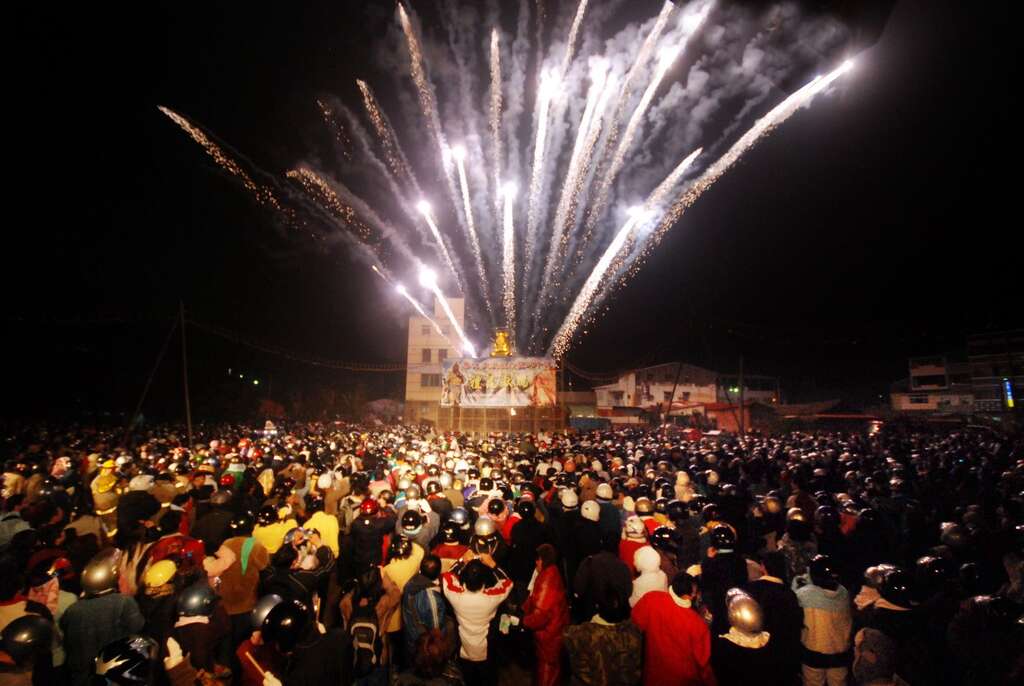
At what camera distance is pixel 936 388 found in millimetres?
46469

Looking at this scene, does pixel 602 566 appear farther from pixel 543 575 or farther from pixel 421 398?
pixel 421 398

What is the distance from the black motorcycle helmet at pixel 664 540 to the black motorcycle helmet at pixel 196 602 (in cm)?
463

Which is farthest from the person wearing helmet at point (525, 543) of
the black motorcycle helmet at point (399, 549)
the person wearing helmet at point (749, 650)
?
the person wearing helmet at point (749, 650)

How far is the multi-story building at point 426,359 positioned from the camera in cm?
5053

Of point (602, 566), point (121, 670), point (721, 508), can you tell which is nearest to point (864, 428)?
point (721, 508)

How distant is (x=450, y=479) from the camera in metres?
9.99

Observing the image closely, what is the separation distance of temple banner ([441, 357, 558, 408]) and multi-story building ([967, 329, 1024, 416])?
3053 cm

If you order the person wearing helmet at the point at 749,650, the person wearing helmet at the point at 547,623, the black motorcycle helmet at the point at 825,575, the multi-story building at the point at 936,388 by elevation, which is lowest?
the person wearing helmet at the point at 547,623

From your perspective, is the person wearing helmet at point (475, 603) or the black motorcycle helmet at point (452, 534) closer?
the person wearing helmet at point (475, 603)

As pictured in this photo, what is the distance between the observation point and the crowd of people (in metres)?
3.54

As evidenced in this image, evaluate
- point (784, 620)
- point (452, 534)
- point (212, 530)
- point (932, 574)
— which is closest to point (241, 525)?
point (212, 530)

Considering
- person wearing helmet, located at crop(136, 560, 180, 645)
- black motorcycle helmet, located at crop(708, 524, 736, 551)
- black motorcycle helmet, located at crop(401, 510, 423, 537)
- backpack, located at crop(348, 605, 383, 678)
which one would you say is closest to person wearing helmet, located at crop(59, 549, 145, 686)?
person wearing helmet, located at crop(136, 560, 180, 645)

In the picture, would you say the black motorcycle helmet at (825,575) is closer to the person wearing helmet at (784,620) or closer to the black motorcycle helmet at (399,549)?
the person wearing helmet at (784,620)

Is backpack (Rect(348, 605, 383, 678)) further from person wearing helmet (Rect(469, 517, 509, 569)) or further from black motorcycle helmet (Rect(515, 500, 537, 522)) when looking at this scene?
black motorcycle helmet (Rect(515, 500, 537, 522))
